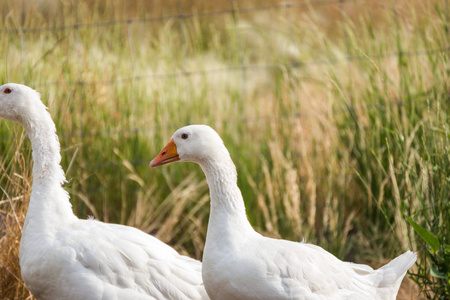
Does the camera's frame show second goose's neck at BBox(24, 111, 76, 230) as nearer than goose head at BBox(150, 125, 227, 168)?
No

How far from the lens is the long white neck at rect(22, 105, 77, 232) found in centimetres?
328

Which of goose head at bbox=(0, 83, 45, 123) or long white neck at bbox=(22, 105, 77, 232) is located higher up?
goose head at bbox=(0, 83, 45, 123)

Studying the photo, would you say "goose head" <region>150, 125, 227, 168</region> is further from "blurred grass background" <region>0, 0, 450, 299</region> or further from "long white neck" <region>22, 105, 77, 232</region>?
"blurred grass background" <region>0, 0, 450, 299</region>

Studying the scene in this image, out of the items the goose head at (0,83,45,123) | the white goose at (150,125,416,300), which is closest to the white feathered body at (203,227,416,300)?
the white goose at (150,125,416,300)

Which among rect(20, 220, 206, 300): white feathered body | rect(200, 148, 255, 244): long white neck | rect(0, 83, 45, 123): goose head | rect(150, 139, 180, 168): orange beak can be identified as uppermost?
rect(0, 83, 45, 123): goose head

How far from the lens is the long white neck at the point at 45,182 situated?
10.8 feet

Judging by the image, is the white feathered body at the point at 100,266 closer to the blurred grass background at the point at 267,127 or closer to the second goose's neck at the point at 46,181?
the second goose's neck at the point at 46,181

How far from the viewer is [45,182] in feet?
11.1

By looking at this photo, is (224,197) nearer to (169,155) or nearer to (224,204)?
(224,204)

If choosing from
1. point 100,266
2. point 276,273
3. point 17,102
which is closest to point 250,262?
point 276,273

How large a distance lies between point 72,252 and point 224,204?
82cm

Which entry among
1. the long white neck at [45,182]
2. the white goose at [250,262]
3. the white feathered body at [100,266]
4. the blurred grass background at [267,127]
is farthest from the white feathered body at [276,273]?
the blurred grass background at [267,127]

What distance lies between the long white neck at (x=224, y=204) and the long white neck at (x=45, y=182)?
2.79 feet

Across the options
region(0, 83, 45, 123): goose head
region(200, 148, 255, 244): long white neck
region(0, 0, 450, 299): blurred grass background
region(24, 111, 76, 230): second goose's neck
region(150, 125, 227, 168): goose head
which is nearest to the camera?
region(200, 148, 255, 244): long white neck
